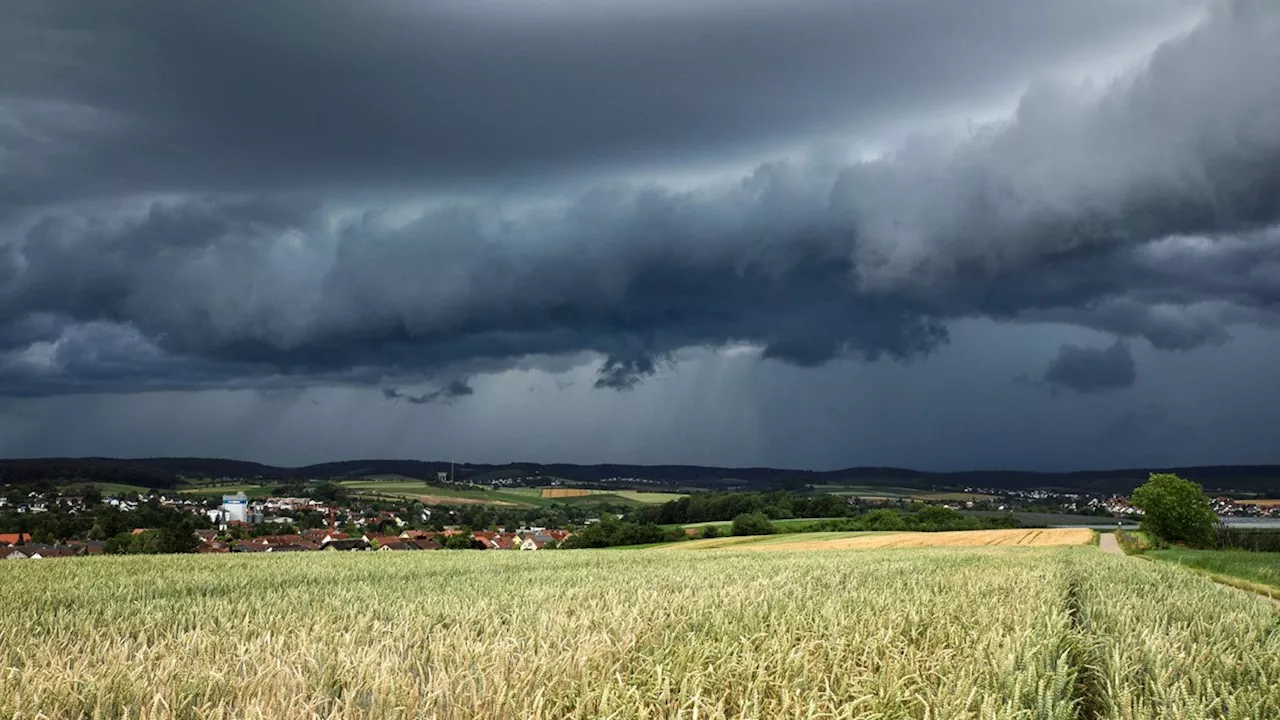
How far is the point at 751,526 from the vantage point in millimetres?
77312

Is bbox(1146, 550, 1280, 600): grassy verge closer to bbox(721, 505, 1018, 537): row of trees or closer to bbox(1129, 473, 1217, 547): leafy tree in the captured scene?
bbox(721, 505, 1018, 537): row of trees

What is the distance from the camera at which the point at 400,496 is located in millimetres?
127500

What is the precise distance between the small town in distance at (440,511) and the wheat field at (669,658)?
30512 mm

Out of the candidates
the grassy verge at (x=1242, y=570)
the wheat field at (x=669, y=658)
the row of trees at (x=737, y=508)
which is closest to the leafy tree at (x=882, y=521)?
the row of trees at (x=737, y=508)

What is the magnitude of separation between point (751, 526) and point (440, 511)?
140 feet

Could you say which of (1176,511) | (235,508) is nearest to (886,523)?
(1176,511)

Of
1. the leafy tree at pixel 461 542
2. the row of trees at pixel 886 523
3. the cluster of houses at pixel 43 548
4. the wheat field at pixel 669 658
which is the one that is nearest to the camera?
the wheat field at pixel 669 658

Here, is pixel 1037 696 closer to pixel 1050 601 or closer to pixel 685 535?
pixel 1050 601

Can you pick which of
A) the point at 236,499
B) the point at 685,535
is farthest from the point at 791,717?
the point at 236,499

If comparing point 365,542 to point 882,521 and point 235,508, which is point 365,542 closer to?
point 882,521

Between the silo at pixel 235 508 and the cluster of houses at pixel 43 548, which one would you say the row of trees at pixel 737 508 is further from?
the cluster of houses at pixel 43 548

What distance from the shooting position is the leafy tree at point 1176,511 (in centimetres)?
7381

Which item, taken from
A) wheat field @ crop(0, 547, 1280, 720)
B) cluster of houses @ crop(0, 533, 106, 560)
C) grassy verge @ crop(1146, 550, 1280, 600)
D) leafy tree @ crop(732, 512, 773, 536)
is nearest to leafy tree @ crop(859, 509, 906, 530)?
leafy tree @ crop(732, 512, 773, 536)

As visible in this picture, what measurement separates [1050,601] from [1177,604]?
1425 mm
